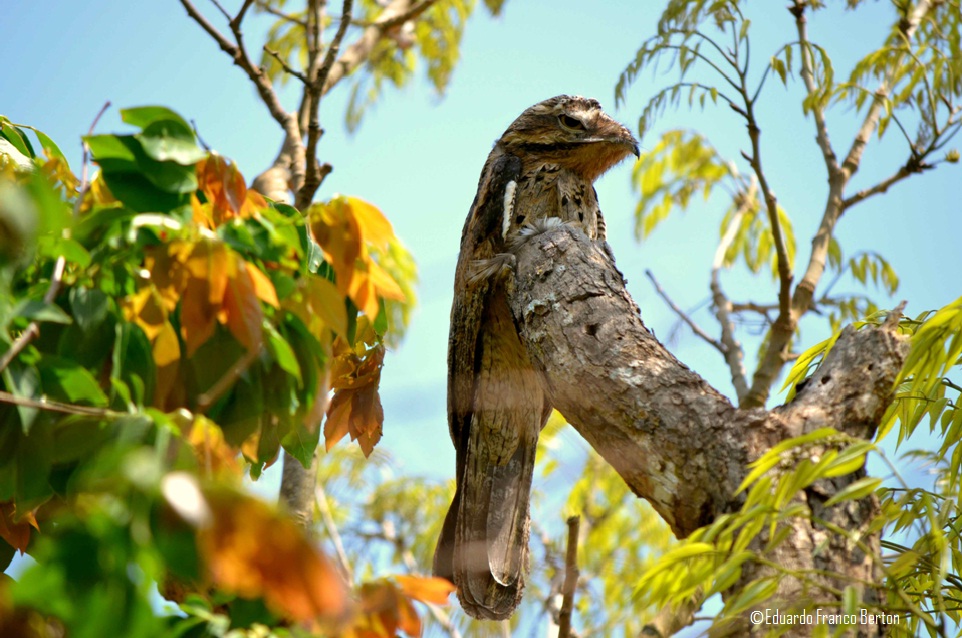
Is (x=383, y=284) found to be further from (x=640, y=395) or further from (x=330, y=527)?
(x=330, y=527)

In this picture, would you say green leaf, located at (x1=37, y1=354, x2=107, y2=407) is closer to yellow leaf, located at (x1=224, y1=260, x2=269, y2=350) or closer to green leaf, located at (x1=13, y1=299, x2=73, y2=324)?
green leaf, located at (x1=13, y1=299, x2=73, y2=324)

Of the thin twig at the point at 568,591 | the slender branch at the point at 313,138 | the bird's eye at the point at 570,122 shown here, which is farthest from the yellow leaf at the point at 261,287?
the bird's eye at the point at 570,122

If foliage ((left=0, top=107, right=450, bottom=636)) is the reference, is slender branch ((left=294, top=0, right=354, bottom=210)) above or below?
above

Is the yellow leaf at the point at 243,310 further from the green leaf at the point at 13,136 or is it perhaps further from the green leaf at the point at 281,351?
the green leaf at the point at 13,136

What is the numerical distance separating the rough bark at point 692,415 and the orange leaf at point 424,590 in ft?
2.02

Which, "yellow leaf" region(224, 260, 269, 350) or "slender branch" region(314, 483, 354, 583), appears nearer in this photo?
"yellow leaf" region(224, 260, 269, 350)

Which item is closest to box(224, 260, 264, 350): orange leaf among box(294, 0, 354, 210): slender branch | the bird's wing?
the bird's wing

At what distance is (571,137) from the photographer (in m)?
3.61

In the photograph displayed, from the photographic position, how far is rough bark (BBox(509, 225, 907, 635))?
1.73 m

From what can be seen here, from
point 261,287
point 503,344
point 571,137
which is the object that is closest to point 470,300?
point 503,344

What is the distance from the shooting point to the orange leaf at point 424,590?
1.37m

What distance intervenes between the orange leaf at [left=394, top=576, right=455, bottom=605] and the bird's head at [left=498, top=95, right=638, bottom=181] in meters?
2.46

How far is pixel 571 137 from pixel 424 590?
2541 mm

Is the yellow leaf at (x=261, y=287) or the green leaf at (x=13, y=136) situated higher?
the green leaf at (x=13, y=136)
